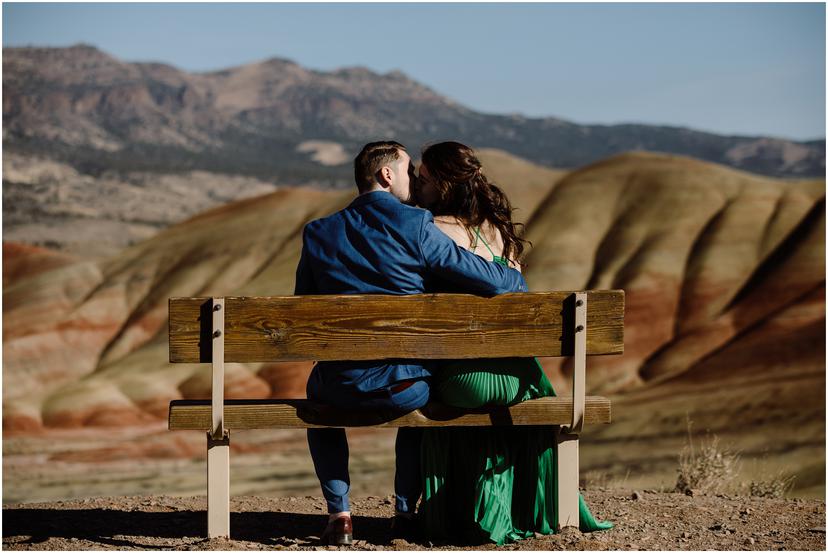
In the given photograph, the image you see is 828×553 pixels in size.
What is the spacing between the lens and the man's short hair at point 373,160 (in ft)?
17.5

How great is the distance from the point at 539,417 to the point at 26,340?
3756 cm

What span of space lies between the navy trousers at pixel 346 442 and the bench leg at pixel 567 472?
0.66 meters

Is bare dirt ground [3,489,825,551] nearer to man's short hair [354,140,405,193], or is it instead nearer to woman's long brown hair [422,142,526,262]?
woman's long brown hair [422,142,526,262]

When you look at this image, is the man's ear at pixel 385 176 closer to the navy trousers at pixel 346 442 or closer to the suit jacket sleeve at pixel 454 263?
the suit jacket sleeve at pixel 454 263

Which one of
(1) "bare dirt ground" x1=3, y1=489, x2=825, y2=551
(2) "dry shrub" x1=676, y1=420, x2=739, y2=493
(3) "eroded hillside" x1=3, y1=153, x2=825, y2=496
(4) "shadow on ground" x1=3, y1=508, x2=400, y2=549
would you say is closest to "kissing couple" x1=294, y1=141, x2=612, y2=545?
(1) "bare dirt ground" x1=3, y1=489, x2=825, y2=551

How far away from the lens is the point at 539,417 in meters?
5.39

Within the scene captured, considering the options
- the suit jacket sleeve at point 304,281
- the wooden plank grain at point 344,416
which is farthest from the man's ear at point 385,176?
the wooden plank grain at point 344,416

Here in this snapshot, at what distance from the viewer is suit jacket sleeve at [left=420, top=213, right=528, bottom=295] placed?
17.1ft

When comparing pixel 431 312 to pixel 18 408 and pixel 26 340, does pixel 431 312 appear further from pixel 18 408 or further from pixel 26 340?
pixel 26 340

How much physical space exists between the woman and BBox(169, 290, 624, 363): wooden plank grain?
9.0 inches

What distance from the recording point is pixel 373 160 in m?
5.35

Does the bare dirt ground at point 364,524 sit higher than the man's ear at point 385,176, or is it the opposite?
the man's ear at point 385,176

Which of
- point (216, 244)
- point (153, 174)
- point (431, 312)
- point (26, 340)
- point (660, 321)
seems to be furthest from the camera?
point (153, 174)

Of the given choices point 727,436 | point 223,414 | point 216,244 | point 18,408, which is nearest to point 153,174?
point 216,244
